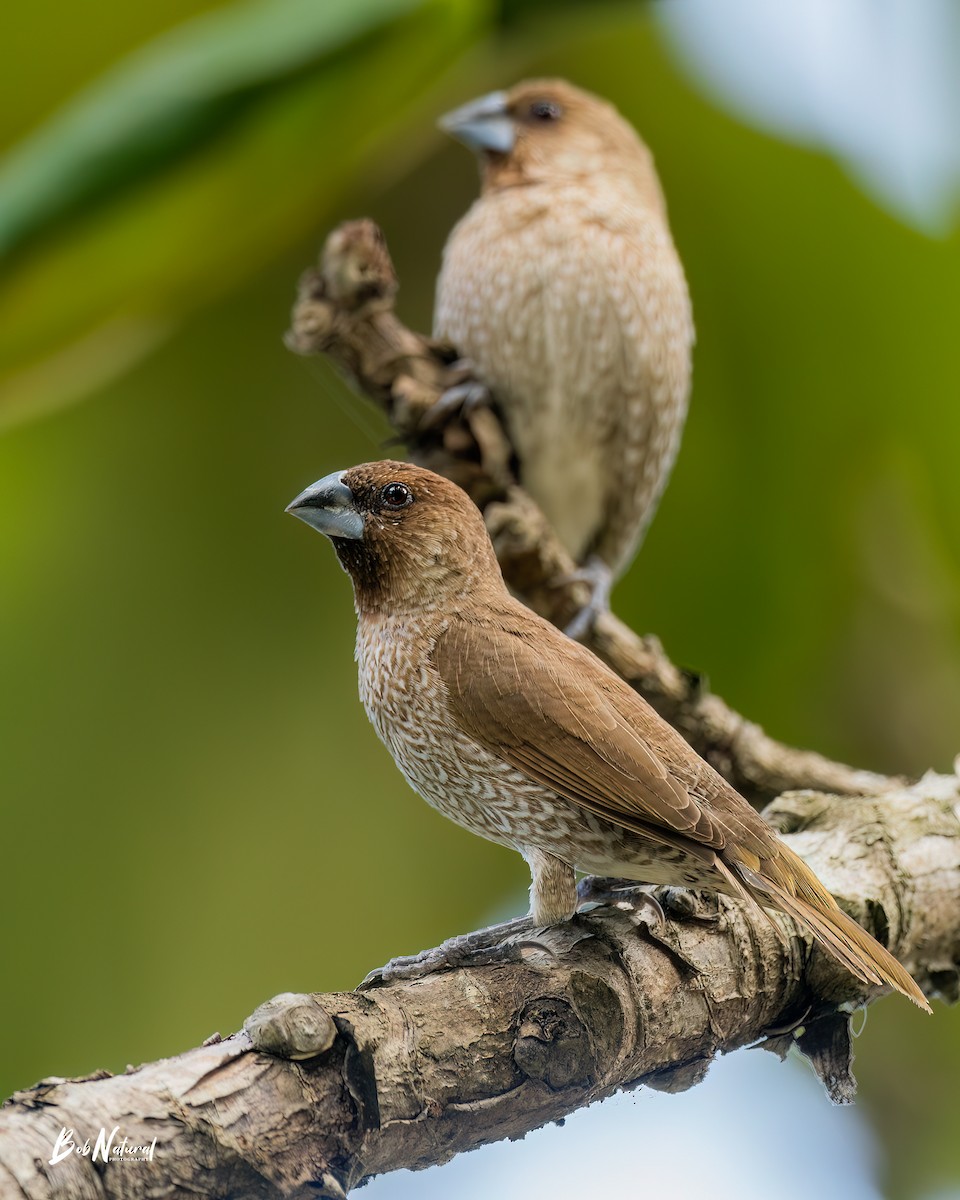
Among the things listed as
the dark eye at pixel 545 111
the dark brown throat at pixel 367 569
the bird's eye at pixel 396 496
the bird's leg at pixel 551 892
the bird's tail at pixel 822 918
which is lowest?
the bird's tail at pixel 822 918

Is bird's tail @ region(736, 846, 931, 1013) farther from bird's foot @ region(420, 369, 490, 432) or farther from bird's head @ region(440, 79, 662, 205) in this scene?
bird's head @ region(440, 79, 662, 205)

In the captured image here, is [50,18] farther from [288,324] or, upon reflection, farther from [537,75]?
[537,75]

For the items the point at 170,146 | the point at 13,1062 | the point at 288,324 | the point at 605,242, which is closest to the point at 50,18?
the point at 288,324

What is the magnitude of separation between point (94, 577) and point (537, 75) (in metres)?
2.23

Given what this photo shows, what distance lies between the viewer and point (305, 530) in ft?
12.8

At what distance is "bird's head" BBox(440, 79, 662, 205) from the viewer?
3.72 metres

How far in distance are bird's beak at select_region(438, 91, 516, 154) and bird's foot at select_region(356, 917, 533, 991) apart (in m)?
2.35

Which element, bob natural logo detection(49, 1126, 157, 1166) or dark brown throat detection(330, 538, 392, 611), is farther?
dark brown throat detection(330, 538, 392, 611)

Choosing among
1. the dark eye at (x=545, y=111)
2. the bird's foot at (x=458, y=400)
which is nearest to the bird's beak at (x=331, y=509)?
the bird's foot at (x=458, y=400)

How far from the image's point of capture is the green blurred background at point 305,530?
3.08m

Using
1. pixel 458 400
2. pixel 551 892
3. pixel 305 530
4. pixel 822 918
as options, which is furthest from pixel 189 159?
pixel 822 918

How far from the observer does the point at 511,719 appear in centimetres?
189

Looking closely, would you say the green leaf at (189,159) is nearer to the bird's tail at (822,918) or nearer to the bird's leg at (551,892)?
the bird's leg at (551,892)

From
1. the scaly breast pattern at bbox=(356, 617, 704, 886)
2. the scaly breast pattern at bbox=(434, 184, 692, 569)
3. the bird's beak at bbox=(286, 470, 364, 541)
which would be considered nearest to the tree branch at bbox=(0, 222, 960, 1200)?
the scaly breast pattern at bbox=(356, 617, 704, 886)
